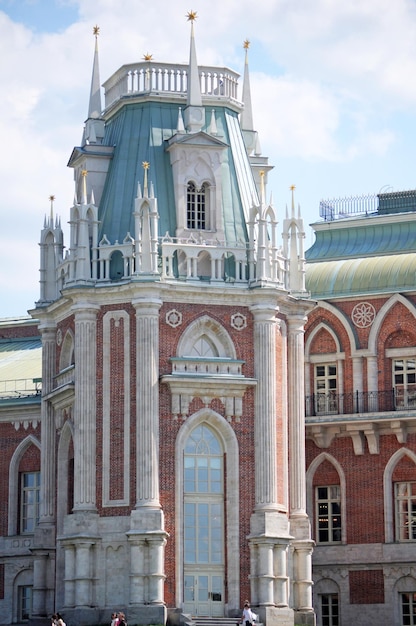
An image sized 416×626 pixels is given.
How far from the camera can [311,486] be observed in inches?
2869

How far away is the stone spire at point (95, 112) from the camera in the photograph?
6981cm

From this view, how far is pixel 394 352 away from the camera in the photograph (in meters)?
73.1

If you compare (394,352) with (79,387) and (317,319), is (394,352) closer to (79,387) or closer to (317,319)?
(317,319)

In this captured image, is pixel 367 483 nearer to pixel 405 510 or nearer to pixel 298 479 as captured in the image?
pixel 405 510

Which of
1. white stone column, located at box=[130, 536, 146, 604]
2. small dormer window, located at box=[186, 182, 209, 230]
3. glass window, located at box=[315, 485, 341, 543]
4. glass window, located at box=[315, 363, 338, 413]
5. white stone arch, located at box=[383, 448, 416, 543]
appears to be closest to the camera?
white stone column, located at box=[130, 536, 146, 604]

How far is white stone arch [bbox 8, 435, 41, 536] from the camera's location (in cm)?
7419

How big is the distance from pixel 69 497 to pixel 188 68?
50.7ft

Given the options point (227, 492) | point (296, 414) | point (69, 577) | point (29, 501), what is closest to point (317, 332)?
point (296, 414)

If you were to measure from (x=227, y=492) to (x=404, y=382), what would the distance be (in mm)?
10719

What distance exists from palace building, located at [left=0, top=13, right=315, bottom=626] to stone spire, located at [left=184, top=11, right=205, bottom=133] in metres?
0.07

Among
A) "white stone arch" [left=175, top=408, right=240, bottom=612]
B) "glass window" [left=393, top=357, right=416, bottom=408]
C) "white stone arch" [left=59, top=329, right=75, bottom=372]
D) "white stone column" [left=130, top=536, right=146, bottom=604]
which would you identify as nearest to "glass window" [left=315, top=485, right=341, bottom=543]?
"glass window" [left=393, top=357, right=416, bottom=408]

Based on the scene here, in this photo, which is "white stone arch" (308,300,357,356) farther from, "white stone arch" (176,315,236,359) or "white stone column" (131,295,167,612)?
"white stone column" (131,295,167,612)

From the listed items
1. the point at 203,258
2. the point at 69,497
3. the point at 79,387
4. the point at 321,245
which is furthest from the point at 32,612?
the point at 321,245

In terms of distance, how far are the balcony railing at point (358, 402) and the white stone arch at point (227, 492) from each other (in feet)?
28.5
